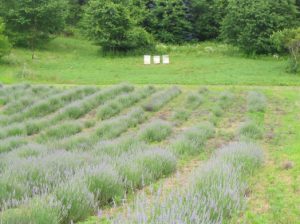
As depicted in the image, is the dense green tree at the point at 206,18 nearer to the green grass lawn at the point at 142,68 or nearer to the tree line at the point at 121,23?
the green grass lawn at the point at 142,68

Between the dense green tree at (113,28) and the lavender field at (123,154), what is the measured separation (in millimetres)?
14179

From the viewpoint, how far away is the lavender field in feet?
12.8

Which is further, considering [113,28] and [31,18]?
[113,28]

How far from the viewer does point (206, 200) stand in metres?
4.20

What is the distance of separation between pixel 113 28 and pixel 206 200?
84.1 ft

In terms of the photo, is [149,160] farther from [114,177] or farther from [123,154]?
[114,177]

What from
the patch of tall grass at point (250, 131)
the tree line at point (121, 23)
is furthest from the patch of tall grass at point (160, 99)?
the tree line at point (121, 23)

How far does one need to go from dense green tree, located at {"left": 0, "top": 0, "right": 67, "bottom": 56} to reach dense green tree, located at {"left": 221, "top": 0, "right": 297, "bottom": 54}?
12009 mm

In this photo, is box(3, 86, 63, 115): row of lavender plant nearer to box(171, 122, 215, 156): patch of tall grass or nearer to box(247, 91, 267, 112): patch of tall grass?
box(171, 122, 215, 156): patch of tall grass

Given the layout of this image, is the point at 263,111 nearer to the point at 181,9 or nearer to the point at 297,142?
the point at 297,142

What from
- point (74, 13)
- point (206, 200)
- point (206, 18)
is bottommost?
point (206, 200)

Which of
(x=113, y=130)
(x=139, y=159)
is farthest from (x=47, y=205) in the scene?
(x=113, y=130)

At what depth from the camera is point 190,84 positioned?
18406mm

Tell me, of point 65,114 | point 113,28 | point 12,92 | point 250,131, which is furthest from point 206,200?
point 113,28
